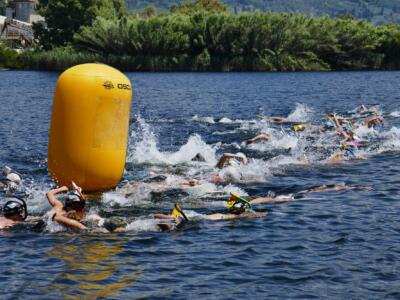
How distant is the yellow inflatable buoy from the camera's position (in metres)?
17.2

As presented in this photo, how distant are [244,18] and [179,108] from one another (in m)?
49.7

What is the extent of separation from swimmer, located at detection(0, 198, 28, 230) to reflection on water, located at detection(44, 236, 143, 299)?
160 cm

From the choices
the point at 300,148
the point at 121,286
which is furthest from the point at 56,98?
the point at 300,148

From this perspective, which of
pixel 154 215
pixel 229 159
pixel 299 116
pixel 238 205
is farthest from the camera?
pixel 299 116

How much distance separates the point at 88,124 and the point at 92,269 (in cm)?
472

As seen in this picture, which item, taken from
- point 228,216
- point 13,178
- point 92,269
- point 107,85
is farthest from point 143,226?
point 13,178

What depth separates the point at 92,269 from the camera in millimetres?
13609

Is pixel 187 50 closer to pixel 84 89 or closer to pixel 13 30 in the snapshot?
pixel 13 30

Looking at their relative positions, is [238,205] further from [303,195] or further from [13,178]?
[13,178]

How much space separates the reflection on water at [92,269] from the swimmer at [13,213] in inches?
62.8

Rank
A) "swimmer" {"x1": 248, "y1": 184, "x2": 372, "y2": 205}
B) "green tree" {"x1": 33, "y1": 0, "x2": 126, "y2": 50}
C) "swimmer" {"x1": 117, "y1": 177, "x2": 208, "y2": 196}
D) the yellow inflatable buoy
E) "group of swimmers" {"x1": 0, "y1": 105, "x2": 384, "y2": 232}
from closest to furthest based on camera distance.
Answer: "group of swimmers" {"x1": 0, "y1": 105, "x2": 384, "y2": 232}
the yellow inflatable buoy
"swimmer" {"x1": 248, "y1": 184, "x2": 372, "y2": 205}
"swimmer" {"x1": 117, "y1": 177, "x2": 208, "y2": 196}
"green tree" {"x1": 33, "y1": 0, "x2": 126, "y2": 50}

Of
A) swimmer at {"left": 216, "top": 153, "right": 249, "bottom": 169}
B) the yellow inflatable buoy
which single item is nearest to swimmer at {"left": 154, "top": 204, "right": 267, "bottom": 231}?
the yellow inflatable buoy

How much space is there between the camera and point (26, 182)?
71.3 feet

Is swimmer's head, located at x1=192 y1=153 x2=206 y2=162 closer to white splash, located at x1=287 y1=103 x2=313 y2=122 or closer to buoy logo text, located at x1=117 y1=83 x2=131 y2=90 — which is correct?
buoy logo text, located at x1=117 y1=83 x2=131 y2=90
